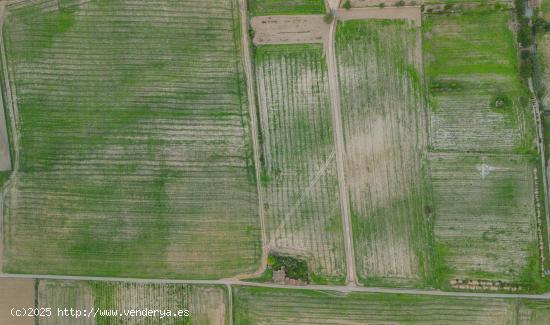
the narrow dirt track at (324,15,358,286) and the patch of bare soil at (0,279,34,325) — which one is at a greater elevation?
the narrow dirt track at (324,15,358,286)

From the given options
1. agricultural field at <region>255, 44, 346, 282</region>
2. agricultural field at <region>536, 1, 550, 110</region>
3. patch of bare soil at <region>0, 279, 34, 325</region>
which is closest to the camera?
agricultural field at <region>536, 1, 550, 110</region>

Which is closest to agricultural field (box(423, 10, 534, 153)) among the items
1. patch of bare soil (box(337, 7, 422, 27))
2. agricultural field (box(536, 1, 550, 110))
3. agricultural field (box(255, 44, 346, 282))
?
patch of bare soil (box(337, 7, 422, 27))

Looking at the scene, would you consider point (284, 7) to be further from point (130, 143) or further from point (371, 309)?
point (371, 309)

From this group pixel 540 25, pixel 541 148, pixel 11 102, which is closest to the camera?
pixel 541 148

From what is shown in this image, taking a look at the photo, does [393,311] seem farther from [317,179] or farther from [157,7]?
[157,7]

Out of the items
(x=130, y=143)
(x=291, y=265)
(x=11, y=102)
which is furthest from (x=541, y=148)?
(x=11, y=102)

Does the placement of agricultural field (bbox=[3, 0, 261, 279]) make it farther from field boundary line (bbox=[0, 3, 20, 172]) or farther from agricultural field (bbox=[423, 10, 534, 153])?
agricultural field (bbox=[423, 10, 534, 153])
